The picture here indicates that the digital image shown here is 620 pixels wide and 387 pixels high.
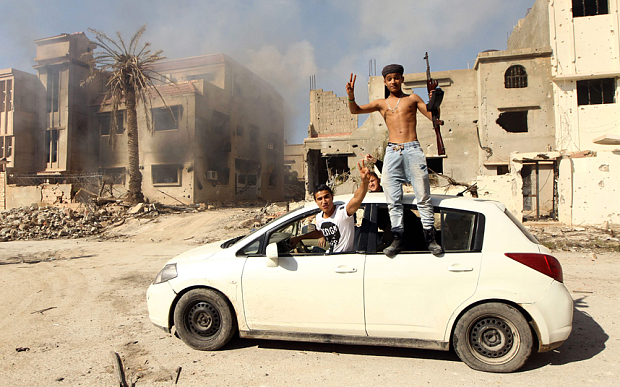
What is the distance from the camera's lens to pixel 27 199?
2098 centimetres

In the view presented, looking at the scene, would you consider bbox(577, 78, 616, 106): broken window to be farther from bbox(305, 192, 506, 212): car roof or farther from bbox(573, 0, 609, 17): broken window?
bbox(305, 192, 506, 212): car roof

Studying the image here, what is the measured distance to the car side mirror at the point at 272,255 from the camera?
10.5ft

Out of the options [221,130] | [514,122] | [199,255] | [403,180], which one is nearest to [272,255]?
[199,255]

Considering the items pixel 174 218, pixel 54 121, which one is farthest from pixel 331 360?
pixel 54 121

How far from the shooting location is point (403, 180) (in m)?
3.42

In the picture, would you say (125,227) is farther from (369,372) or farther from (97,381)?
(369,372)

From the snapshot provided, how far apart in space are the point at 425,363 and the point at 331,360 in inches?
33.0

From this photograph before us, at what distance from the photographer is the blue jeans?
319 cm

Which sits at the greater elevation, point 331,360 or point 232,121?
point 232,121

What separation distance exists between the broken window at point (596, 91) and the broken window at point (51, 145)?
103ft

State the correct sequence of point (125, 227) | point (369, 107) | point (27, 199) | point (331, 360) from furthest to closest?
point (27, 199), point (125, 227), point (369, 107), point (331, 360)

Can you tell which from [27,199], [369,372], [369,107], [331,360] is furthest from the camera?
[27,199]

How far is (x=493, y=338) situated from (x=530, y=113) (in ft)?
58.8

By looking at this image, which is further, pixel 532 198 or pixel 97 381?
pixel 532 198
